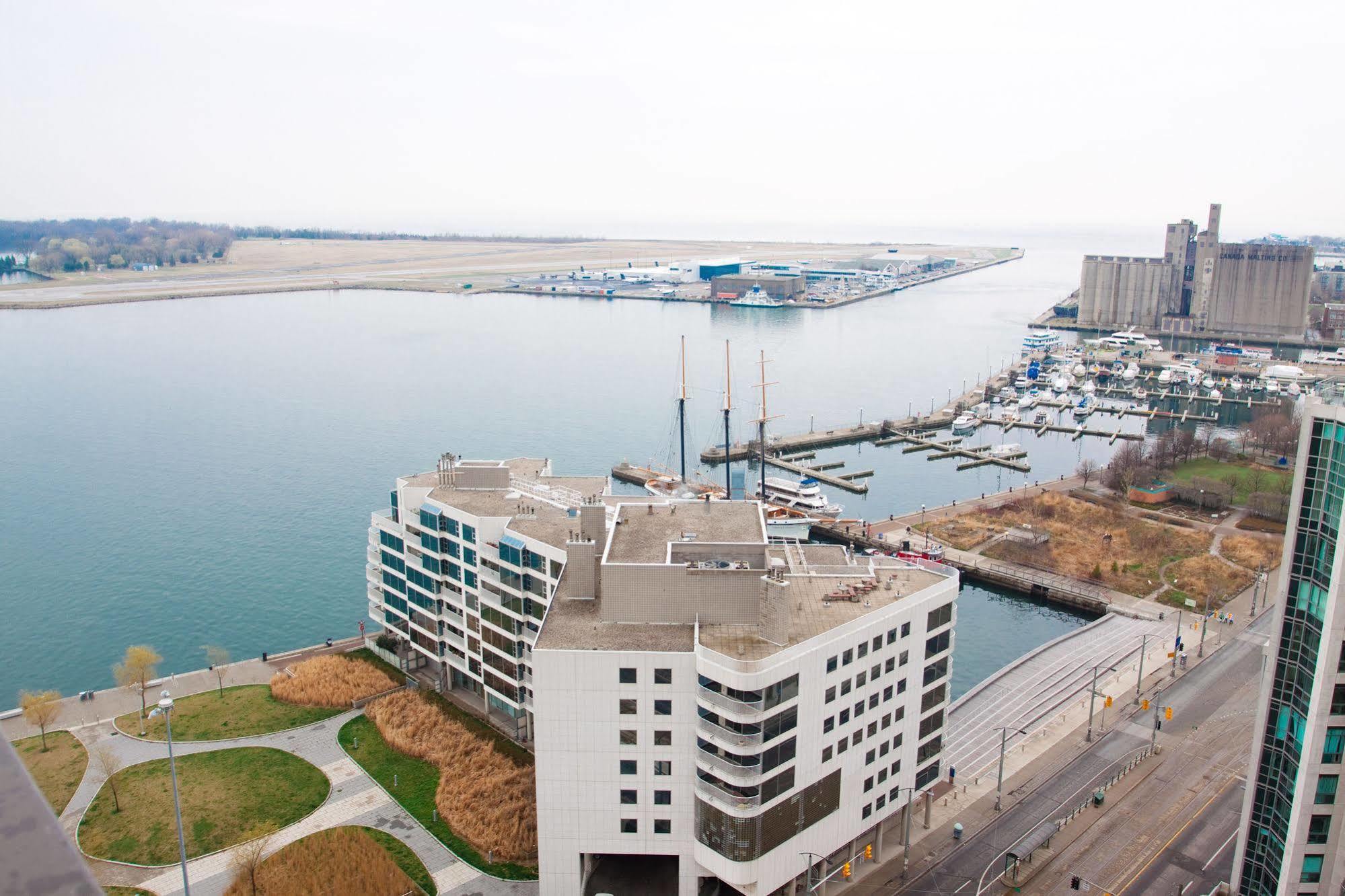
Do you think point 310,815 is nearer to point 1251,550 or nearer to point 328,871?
point 328,871

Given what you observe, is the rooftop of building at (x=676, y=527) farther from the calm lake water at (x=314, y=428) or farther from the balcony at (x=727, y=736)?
the calm lake water at (x=314, y=428)

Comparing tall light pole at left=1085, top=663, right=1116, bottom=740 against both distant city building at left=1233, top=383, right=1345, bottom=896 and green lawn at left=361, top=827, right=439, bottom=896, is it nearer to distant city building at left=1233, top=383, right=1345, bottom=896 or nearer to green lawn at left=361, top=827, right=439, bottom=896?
distant city building at left=1233, top=383, right=1345, bottom=896

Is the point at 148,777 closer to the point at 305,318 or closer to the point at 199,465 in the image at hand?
the point at 199,465

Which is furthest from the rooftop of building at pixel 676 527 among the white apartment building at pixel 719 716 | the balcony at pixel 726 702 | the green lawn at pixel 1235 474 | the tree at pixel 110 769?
the green lawn at pixel 1235 474

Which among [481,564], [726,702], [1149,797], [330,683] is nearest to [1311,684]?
[1149,797]

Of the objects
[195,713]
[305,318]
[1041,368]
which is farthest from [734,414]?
[305,318]

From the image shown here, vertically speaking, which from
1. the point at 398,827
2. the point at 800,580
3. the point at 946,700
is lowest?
the point at 398,827
